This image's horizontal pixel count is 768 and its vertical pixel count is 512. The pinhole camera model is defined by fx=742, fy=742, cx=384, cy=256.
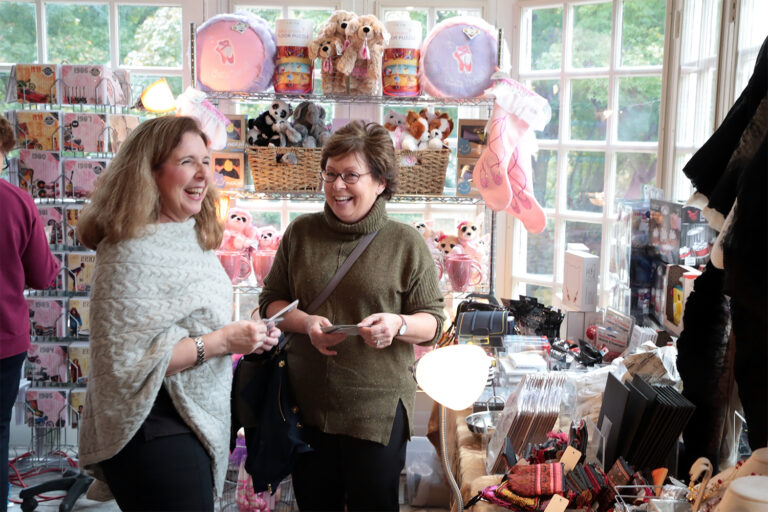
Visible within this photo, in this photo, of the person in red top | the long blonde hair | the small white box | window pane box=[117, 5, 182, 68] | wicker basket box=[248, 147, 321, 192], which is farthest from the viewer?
window pane box=[117, 5, 182, 68]

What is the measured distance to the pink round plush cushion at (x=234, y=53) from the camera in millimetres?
3264

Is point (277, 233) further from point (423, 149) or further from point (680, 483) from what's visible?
point (680, 483)

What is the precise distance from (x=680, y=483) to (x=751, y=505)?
51 cm

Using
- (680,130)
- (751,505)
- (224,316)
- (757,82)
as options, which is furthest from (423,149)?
(751,505)

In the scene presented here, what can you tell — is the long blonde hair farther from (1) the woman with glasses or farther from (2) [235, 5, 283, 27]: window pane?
(2) [235, 5, 283, 27]: window pane

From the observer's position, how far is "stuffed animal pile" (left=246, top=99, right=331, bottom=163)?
3266mm

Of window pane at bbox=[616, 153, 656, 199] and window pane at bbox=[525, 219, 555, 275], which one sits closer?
window pane at bbox=[616, 153, 656, 199]

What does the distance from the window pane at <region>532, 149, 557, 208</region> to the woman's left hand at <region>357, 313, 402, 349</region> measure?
213 centimetres

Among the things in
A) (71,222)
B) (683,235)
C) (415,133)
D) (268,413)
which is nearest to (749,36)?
(683,235)

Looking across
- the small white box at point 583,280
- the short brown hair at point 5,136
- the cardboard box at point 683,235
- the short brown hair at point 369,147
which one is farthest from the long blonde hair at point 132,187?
the small white box at point 583,280

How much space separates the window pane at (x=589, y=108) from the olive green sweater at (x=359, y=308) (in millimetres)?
1925

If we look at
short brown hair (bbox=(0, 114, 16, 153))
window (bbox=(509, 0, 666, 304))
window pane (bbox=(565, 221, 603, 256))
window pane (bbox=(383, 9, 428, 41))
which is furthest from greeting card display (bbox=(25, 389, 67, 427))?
window pane (bbox=(565, 221, 603, 256))

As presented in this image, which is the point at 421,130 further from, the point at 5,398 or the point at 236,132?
the point at 5,398

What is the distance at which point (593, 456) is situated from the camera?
180 cm
